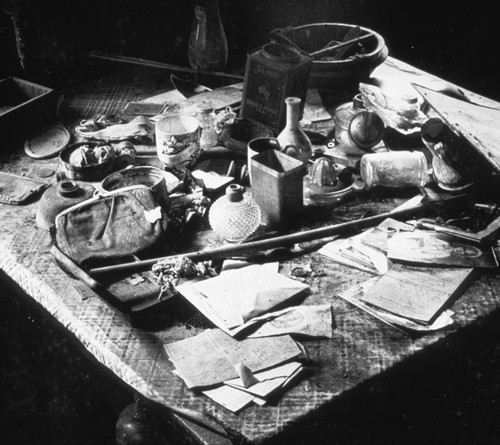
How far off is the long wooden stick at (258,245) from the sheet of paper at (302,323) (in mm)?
306

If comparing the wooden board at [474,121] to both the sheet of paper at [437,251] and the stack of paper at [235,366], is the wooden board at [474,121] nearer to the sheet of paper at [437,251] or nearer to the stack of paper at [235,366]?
the sheet of paper at [437,251]

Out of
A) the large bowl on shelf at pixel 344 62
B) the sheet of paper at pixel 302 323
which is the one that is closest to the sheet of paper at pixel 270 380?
the sheet of paper at pixel 302 323

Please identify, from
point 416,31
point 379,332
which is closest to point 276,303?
point 379,332

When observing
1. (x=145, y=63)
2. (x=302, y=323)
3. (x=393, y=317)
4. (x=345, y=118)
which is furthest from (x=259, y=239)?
(x=145, y=63)

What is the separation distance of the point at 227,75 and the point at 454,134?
1.41m

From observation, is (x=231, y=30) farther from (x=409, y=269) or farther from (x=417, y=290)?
(x=417, y=290)

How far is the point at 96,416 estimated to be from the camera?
243 cm

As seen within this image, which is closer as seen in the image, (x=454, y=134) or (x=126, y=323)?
(x=126, y=323)

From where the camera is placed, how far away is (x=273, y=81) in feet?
8.79

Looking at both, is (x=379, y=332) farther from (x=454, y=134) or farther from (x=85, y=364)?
(x=85, y=364)

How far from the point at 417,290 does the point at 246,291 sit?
21.2 inches

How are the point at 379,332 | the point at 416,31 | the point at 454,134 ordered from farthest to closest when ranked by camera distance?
the point at 416,31, the point at 454,134, the point at 379,332

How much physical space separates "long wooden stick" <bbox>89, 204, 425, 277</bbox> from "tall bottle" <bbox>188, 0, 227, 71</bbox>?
162 centimetres

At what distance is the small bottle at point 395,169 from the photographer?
2281 mm
